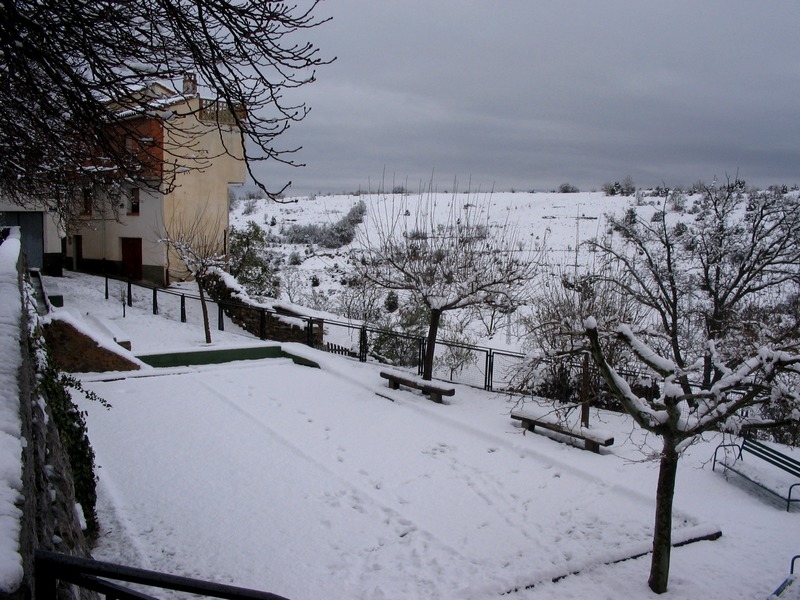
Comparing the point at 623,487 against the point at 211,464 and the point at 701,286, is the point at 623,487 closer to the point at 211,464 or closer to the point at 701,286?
the point at 211,464

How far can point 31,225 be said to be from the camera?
24.0m

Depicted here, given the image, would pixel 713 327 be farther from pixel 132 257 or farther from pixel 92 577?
pixel 132 257

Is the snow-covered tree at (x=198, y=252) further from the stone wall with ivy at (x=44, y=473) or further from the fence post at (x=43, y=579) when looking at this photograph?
the fence post at (x=43, y=579)

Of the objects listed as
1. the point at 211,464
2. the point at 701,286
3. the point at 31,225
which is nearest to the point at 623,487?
the point at 211,464

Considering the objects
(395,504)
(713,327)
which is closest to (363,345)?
(395,504)

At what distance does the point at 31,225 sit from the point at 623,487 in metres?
25.0

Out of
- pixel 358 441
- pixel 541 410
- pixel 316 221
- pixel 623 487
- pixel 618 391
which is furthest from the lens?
pixel 316 221

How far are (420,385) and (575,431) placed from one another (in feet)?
11.2

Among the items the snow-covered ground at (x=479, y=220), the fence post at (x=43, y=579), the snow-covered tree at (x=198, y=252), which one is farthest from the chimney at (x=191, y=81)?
the snow-covered tree at (x=198, y=252)

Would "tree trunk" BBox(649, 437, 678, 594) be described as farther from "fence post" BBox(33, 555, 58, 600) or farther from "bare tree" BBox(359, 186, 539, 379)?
"bare tree" BBox(359, 186, 539, 379)

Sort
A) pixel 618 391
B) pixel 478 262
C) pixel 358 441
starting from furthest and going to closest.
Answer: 1. pixel 478 262
2. pixel 358 441
3. pixel 618 391

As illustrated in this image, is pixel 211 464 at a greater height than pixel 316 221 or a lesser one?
lesser

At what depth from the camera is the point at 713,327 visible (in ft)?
49.3

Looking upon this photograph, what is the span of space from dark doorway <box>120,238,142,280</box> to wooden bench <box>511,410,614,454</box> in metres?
23.1
